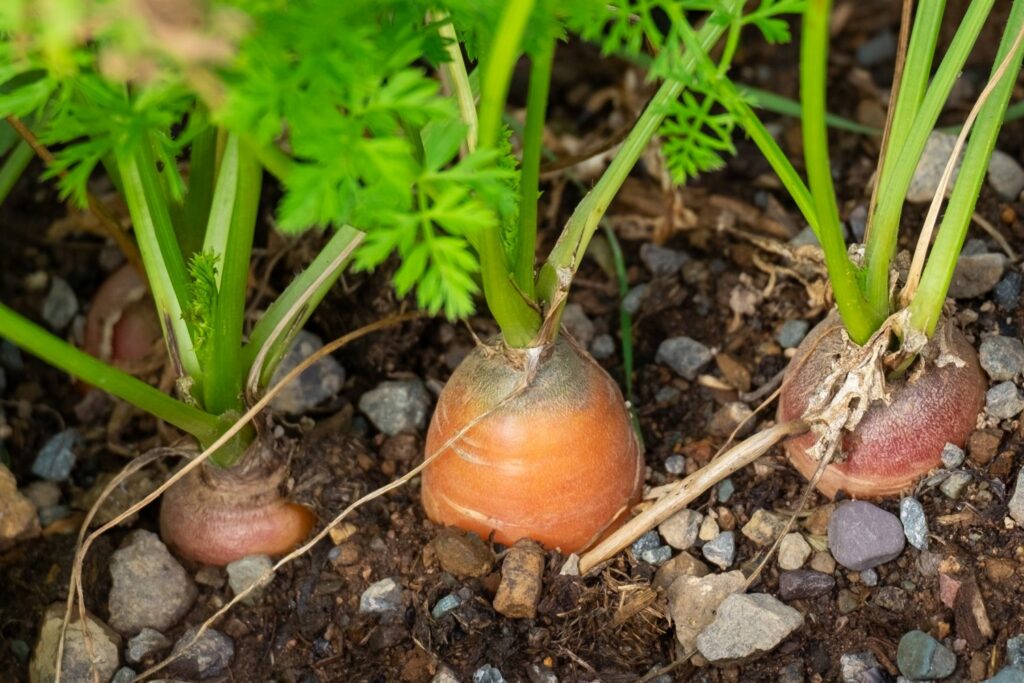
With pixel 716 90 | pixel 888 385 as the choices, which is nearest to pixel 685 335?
pixel 888 385

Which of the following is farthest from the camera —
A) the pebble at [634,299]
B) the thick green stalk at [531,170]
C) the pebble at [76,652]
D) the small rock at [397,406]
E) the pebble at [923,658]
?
the pebble at [634,299]

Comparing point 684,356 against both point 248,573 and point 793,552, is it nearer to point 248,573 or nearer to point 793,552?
point 793,552

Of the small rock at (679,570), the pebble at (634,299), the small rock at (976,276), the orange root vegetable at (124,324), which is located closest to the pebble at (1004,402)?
the small rock at (976,276)

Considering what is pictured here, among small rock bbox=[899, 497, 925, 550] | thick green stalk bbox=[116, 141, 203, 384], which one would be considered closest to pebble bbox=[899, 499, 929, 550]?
small rock bbox=[899, 497, 925, 550]

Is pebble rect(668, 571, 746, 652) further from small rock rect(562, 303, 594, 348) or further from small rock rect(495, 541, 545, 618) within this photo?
small rock rect(562, 303, 594, 348)

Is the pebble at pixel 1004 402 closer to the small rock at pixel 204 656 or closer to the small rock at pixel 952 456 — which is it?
the small rock at pixel 952 456
